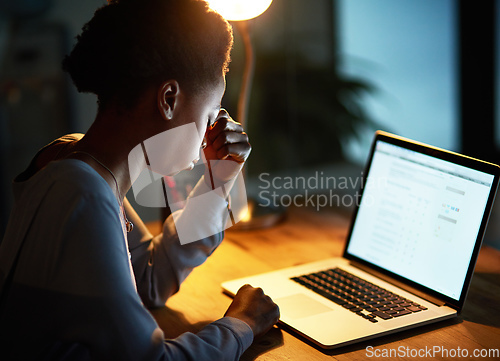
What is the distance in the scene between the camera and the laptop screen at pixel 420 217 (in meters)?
0.91

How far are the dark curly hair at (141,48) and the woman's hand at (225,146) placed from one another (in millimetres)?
214

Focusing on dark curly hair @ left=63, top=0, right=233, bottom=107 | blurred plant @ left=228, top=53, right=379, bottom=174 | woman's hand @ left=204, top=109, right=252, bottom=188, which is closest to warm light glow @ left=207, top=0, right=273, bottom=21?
woman's hand @ left=204, top=109, right=252, bottom=188

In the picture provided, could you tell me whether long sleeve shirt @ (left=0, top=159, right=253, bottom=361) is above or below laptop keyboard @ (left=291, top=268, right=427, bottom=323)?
above

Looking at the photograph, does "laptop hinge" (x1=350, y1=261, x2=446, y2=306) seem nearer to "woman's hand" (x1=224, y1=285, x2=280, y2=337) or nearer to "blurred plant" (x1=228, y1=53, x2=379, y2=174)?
"woman's hand" (x1=224, y1=285, x2=280, y2=337)

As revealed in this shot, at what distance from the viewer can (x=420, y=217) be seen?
100 cm

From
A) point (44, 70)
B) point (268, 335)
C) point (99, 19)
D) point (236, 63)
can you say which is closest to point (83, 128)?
point (44, 70)

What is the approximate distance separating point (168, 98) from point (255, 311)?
0.36 meters

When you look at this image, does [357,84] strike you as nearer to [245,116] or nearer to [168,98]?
[245,116]

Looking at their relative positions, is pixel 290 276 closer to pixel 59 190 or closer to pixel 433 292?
pixel 433 292

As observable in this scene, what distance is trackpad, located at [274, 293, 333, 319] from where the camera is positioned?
0.91 meters

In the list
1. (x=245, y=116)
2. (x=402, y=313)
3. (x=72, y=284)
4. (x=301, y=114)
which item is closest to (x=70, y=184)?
(x=72, y=284)

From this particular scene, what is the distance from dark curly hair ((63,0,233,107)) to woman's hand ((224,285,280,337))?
35 centimetres

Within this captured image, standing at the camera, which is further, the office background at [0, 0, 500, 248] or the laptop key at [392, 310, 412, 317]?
the office background at [0, 0, 500, 248]

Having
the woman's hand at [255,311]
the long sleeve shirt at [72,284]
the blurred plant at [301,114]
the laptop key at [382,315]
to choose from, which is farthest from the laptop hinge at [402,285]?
the blurred plant at [301,114]
